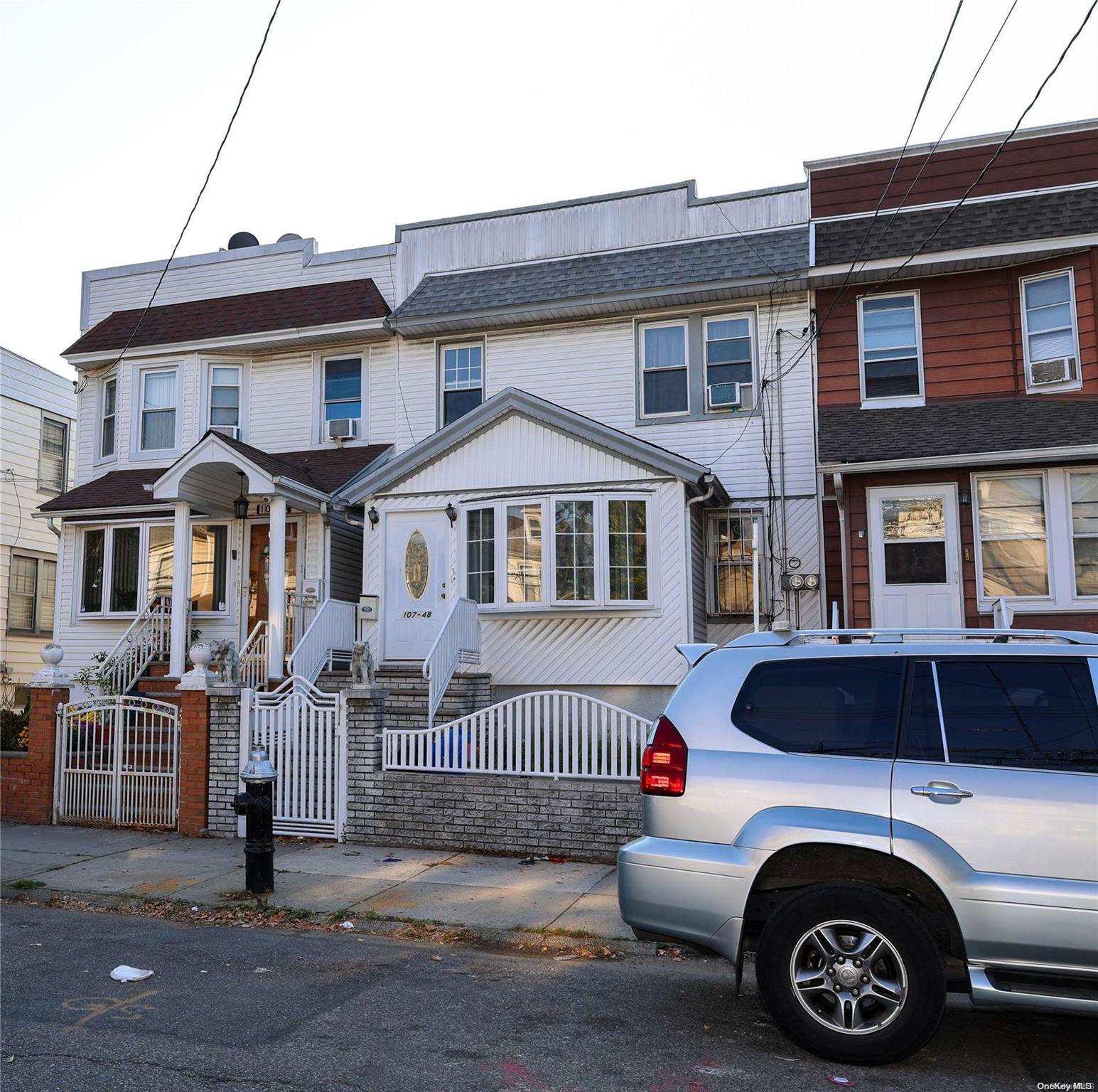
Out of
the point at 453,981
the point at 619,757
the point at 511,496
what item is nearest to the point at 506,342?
the point at 511,496

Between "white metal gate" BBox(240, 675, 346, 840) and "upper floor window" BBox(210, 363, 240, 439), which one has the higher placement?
"upper floor window" BBox(210, 363, 240, 439)

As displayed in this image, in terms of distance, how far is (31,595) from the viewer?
71.0 ft

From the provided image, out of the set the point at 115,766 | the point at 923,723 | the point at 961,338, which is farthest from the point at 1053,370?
the point at 115,766

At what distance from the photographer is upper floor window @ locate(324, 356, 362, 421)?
1688 centimetres

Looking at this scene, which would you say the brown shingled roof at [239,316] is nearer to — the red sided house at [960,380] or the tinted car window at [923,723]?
the red sided house at [960,380]

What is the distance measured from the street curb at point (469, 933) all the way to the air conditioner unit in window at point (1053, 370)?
9.93m

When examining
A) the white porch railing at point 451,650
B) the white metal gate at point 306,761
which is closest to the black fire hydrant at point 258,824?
the white metal gate at point 306,761

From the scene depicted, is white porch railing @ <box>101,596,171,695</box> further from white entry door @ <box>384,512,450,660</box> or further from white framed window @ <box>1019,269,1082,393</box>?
white framed window @ <box>1019,269,1082,393</box>

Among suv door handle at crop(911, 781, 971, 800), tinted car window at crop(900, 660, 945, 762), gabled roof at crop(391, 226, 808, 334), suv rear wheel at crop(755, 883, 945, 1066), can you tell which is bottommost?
suv rear wheel at crop(755, 883, 945, 1066)

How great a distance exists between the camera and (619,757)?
382 inches

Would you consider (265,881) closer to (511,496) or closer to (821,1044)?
(821,1044)

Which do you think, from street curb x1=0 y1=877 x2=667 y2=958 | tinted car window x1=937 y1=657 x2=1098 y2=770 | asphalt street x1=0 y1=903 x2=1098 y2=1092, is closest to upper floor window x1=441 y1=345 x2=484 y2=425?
street curb x1=0 y1=877 x2=667 y2=958

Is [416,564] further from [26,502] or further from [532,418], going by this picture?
[26,502]

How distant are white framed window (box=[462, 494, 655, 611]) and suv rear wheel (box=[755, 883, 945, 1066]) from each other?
844 centimetres
